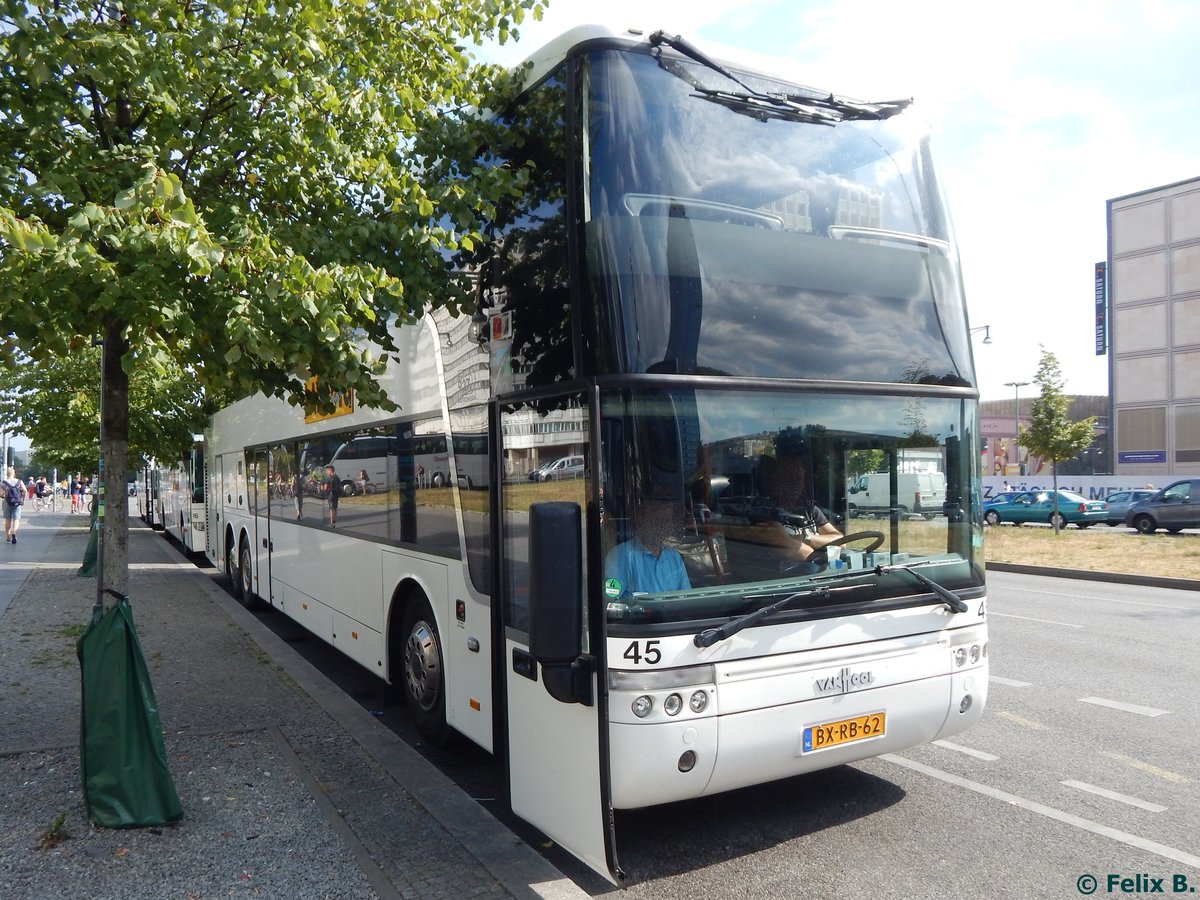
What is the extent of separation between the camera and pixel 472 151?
19.3ft

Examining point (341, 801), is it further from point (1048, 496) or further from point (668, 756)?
point (1048, 496)

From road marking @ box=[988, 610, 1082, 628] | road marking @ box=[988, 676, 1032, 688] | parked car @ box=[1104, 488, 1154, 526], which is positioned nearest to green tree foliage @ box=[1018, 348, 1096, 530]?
parked car @ box=[1104, 488, 1154, 526]

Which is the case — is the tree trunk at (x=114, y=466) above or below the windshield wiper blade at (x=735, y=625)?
above

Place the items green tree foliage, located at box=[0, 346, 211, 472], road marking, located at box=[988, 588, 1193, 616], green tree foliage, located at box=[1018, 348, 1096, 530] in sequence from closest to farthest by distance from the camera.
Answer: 1. road marking, located at box=[988, 588, 1193, 616]
2. green tree foliage, located at box=[0, 346, 211, 472]
3. green tree foliage, located at box=[1018, 348, 1096, 530]

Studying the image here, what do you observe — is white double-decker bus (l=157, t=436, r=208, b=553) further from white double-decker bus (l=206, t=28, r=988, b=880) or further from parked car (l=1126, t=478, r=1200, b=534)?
parked car (l=1126, t=478, r=1200, b=534)

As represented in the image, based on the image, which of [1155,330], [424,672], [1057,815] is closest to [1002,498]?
[1155,330]

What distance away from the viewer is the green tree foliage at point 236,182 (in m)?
4.62

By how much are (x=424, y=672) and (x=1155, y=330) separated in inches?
2332

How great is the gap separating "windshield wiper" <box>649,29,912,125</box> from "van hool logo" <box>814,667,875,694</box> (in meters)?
2.74

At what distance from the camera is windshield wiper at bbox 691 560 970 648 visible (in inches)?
165

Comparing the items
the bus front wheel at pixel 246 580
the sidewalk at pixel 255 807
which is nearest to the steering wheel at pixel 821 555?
the sidewalk at pixel 255 807

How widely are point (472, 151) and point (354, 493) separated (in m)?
3.24

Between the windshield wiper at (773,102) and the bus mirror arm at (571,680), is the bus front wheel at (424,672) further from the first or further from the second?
the windshield wiper at (773,102)

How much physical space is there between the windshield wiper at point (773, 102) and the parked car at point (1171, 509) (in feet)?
94.6
